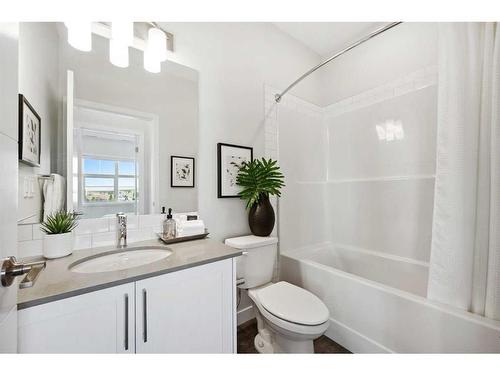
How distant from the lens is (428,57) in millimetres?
1697

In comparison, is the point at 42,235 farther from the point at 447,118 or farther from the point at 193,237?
the point at 447,118

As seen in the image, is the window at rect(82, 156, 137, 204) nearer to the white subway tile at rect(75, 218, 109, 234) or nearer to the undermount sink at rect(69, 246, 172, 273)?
the white subway tile at rect(75, 218, 109, 234)

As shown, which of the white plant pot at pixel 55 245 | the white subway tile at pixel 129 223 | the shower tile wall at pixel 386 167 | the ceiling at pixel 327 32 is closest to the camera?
the white plant pot at pixel 55 245

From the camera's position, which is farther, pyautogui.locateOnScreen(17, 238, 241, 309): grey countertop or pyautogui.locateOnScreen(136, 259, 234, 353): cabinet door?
Result: pyautogui.locateOnScreen(136, 259, 234, 353): cabinet door

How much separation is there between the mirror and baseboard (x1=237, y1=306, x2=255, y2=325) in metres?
0.95

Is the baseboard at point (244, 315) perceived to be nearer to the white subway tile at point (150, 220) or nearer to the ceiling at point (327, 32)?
the white subway tile at point (150, 220)

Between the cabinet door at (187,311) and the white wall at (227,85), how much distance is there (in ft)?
1.92

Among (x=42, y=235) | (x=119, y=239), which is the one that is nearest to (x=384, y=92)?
(x=119, y=239)

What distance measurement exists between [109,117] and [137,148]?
0.21m

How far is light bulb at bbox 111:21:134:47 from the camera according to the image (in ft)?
3.55

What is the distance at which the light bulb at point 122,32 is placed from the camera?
3.55ft

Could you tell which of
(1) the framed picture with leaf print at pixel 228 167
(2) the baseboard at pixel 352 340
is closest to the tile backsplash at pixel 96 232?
(1) the framed picture with leaf print at pixel 228 167

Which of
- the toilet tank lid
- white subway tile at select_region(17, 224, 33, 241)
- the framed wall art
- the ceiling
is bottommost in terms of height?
the toilet tank lid

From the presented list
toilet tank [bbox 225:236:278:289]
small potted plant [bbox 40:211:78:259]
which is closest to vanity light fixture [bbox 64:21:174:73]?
small potted plant [bbox 40:211:78:259]
